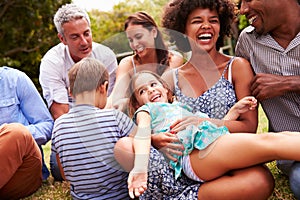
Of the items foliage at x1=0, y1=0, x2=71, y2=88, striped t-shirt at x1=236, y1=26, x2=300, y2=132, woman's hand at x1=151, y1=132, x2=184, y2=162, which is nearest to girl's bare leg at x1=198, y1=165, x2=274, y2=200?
woman's hand at x1=151, y1=132, x2=184, y2=162

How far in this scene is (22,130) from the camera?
98.0 inches

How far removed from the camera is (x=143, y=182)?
213cm

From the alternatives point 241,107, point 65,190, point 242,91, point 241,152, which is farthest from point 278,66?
point 65,190

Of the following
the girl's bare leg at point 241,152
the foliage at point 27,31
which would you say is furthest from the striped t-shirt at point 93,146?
the foliage at point 27,31

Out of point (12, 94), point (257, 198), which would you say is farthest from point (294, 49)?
point (12, 94)

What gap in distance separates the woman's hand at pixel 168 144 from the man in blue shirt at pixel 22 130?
2.42 ft

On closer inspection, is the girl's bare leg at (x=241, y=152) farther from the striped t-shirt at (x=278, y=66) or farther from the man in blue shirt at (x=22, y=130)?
the man in blue shirt at (x=22, y=130)

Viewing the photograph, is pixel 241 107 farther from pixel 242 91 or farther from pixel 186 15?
pixel 186 15

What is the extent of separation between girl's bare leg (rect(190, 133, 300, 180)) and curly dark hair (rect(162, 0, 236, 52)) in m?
0.81

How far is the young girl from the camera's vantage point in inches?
81.0

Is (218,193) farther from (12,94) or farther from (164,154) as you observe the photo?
(12,94)

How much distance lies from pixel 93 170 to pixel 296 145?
41.4 inches

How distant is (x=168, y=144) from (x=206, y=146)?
200 mm

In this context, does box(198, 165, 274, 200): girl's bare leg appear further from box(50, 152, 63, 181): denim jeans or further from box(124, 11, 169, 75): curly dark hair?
box(50, 152, 63, 181): denim jeans
